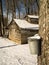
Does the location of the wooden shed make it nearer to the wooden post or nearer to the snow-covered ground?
the snow-covered ground

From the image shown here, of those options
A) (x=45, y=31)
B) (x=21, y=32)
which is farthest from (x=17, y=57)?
(x=21, y=32)

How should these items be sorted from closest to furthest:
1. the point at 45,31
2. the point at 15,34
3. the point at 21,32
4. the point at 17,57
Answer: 1. the point at 45,31
2. the point at 17,57
3. the point at 21,32
4. the point at 15,34

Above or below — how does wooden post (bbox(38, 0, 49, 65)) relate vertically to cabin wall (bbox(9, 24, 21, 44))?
above

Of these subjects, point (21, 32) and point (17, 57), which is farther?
point (21, 32)

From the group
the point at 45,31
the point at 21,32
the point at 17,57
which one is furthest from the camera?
the point at 21,32

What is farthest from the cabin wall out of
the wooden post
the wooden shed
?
the wooden post

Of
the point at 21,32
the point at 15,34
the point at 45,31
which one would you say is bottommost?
the point at 15,34

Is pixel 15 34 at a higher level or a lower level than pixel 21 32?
lower

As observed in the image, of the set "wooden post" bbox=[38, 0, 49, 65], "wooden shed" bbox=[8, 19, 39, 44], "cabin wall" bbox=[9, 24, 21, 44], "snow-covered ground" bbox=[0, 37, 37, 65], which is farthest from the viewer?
"cabin wall" bbox=[9, 24, 21, 44]

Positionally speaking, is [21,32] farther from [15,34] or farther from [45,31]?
[45,31]

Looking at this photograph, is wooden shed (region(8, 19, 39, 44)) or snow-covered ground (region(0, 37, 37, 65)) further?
wooden shed (region(8, 19, 39, 44))

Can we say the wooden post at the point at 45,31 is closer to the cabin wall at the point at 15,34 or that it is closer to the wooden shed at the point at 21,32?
the wooden shed at the point at 21,32

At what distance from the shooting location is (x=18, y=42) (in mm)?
15492

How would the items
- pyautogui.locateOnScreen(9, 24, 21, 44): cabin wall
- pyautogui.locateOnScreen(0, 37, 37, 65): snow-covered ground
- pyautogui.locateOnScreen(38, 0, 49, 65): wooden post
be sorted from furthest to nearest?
1. pyautogui.locateOnScreen(9, 24, 21, 44): cabin wall
2. pyautogui.locateOnScreen(0, 37, 37, 65): snow-covered ground
3. pyautogui.locateOnScreen(38, 0, 49, 65): wooden post
